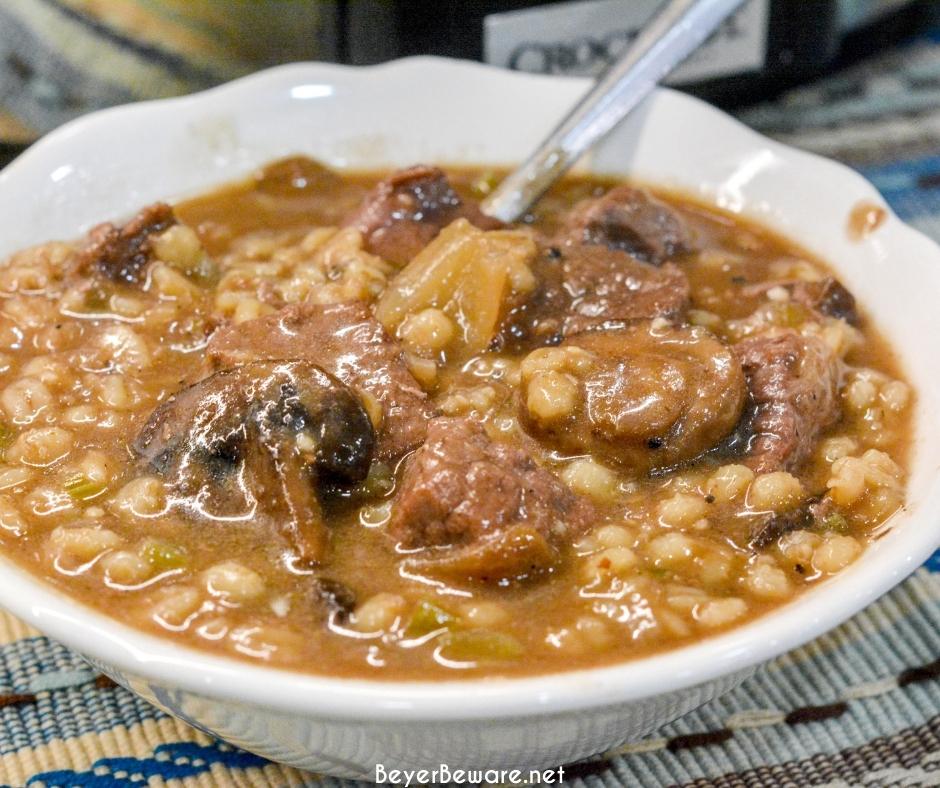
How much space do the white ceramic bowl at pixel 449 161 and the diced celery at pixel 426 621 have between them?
0.22 metres

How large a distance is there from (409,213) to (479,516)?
166 centimetres

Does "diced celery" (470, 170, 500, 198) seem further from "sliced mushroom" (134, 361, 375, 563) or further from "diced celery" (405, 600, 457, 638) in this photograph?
"diced celery" (405, 600, 457, 638)

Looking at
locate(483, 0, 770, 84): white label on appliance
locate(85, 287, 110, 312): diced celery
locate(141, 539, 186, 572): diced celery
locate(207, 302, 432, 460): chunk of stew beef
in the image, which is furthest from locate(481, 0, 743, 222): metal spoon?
locate(141, 539, 186, 572): diced celery

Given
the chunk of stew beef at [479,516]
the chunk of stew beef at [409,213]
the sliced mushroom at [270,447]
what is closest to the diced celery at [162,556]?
the sliced mushroom at [270,447]

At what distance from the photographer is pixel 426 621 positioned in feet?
8.61

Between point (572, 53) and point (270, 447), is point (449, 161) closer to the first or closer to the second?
point (572, 53)

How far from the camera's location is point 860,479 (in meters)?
3.01

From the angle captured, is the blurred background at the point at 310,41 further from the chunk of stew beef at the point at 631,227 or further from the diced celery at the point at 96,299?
the diced celery at the point at 96,299

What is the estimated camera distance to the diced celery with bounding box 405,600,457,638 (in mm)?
2618

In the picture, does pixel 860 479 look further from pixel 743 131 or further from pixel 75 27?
pixel 75 27

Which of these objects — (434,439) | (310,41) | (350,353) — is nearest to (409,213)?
(350,353)

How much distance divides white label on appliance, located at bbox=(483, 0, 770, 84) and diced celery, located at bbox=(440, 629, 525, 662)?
3198 millimetres

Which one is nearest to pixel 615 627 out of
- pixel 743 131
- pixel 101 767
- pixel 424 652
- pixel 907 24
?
pixel 424 652

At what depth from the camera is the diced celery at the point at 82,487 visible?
119 inches
